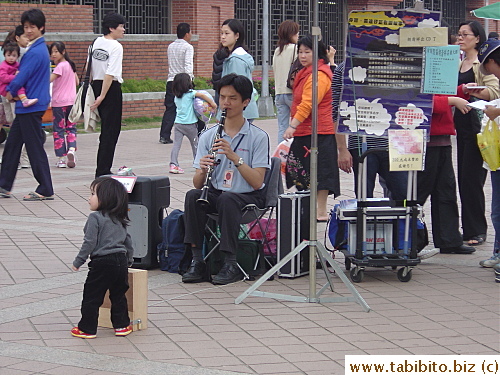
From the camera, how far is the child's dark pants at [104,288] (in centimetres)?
532

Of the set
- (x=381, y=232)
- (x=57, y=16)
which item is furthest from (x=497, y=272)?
(x=57, y=16)

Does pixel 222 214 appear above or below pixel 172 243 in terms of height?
above

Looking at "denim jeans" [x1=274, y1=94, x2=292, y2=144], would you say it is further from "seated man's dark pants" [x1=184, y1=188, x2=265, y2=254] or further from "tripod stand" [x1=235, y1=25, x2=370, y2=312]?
"tripod stand" [x1=235, y1=25, x2=370, y2=312]

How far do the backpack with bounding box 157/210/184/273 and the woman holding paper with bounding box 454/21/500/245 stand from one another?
2.66 m

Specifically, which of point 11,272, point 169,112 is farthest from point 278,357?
point 169,112

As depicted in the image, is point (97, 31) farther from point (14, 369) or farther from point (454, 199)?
point (14, 369)

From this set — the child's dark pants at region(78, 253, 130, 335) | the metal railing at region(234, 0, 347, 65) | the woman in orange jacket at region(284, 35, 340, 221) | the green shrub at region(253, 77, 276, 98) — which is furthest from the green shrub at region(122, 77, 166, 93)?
the child's dark pants at region(78, 253, 130, 335)

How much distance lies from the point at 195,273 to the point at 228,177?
0.79 m

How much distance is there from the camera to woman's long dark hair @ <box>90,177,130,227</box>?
541 cm

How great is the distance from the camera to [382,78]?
6832 millimetres

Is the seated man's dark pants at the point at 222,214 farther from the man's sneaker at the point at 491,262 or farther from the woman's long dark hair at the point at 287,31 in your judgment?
the woman's long dark hair at the point at 287,31

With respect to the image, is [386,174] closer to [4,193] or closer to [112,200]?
[112,200]

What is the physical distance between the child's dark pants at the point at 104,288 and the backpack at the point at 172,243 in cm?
157

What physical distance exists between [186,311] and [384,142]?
7.53 ft
